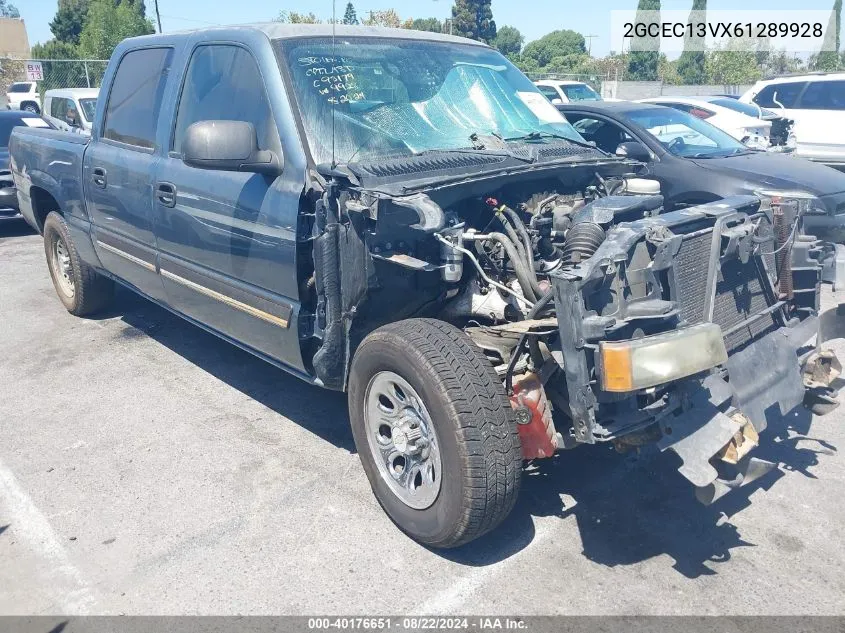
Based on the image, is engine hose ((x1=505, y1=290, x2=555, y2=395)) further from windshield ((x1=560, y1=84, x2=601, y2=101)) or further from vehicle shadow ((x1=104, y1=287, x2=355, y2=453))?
windshield ((x1=560, y1=84, x2=601, y2=101))

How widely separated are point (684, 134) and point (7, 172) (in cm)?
829

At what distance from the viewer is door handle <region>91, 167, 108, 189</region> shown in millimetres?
4938

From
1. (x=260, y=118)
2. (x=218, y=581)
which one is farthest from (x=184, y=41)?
(x=218, y=581)

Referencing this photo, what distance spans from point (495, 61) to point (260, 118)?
1.63 meters

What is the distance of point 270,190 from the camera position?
3.54 m

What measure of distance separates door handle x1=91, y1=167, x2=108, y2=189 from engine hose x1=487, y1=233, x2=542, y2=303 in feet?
9.47

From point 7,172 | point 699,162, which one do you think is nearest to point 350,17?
point 699,162

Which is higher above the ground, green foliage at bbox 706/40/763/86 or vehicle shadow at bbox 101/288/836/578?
green foliage at bbox 706/40/763/86

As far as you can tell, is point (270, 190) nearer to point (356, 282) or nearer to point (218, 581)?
point (356, 282)

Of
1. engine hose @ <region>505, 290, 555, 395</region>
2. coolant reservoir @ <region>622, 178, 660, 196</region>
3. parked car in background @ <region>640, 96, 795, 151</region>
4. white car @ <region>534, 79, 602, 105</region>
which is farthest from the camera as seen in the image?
white car @ <region>534, 79, 602, 105</region>

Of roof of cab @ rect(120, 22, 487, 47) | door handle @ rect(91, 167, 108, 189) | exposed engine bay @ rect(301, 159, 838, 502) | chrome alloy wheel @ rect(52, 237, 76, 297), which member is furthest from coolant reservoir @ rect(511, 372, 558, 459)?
chrome alloy wheel @ rect(52, 237, 76, 297)

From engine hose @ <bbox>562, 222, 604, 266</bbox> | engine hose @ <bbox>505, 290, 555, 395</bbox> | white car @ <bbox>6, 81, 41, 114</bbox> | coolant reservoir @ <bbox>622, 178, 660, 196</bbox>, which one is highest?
white car @ <bbox>6, 81, 41, 114</bbox>

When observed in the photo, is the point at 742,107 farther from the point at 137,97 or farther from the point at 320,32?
the point at 137,97

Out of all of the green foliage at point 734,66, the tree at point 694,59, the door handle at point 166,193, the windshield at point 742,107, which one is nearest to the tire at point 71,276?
the door handle at point 166,193
